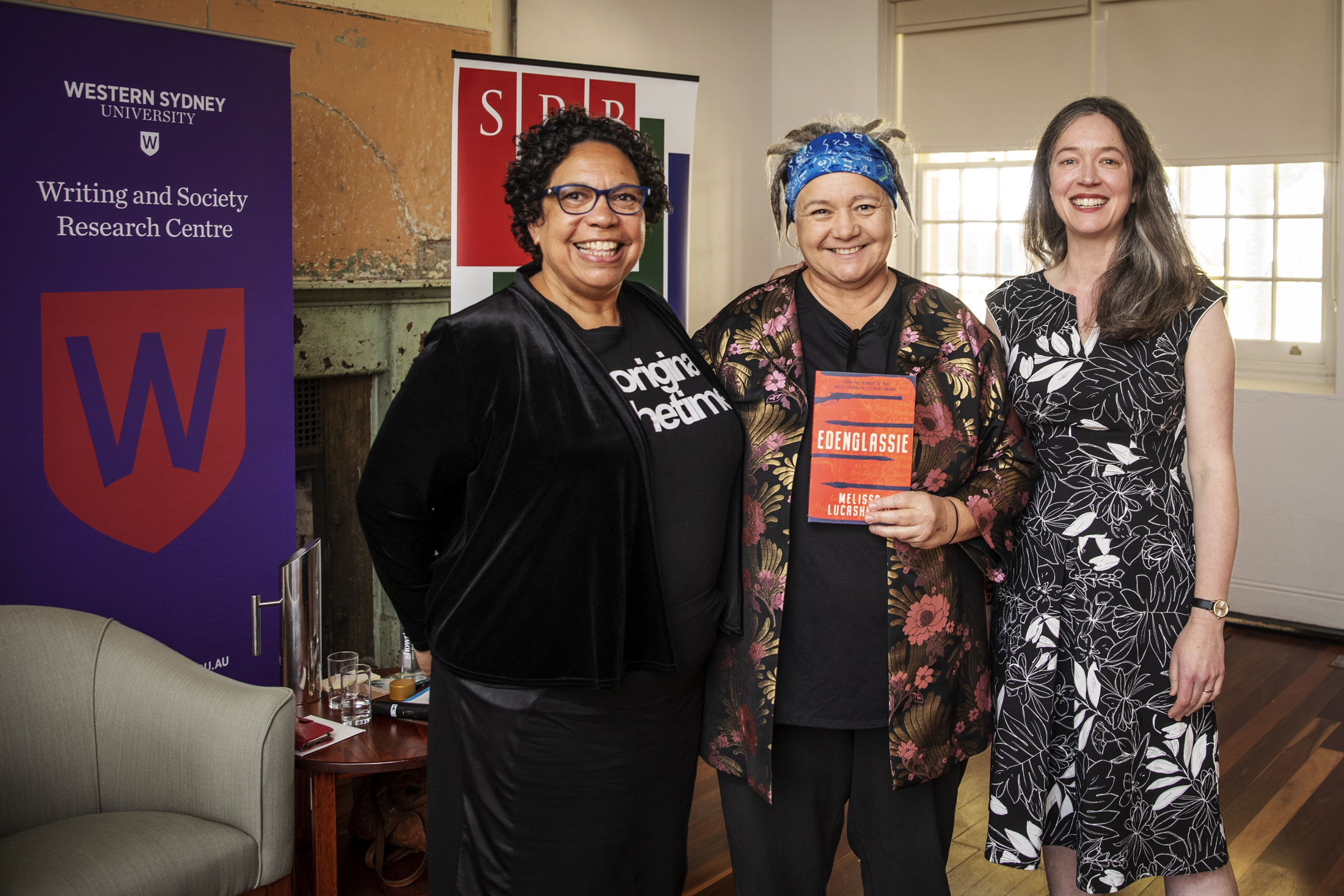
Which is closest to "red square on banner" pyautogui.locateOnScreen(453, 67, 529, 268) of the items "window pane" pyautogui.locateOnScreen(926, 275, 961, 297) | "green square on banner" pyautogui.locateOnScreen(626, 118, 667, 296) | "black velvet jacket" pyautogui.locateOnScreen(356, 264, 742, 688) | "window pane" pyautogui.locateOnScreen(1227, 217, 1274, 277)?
"green square on banner" pyautogui.locateOnScreen(626, 118, 667, 296)

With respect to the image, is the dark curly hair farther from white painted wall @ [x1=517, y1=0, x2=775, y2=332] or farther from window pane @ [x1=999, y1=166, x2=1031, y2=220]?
window pane @ [x1=999, y1=166, x2=1031, y2=220]

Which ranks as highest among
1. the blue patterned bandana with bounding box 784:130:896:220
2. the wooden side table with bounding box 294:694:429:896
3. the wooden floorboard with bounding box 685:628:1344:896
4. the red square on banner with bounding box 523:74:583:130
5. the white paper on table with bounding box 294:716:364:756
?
the red square on banner with bounding box 523:74:583:130

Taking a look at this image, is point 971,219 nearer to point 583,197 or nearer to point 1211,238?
point 1211,238

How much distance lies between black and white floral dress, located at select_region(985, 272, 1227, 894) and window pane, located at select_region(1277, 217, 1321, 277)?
363 centimetres

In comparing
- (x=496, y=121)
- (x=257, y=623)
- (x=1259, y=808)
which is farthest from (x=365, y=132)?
(x=1259, y=808)

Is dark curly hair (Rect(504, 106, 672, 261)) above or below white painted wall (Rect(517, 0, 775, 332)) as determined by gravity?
below

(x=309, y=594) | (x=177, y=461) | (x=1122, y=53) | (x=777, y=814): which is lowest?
(x=777, y=814)

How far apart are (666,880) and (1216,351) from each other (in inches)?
48.9

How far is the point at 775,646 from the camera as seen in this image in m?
1.65

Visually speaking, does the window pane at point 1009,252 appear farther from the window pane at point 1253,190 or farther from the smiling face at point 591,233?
the smiling face at point 591,233

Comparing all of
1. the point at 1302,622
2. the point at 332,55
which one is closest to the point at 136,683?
the point at 332,55

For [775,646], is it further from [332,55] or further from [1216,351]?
[332,55]

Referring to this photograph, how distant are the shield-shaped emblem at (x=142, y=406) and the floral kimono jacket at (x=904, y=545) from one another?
1.49 metres

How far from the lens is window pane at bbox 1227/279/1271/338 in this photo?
498 centimetres
